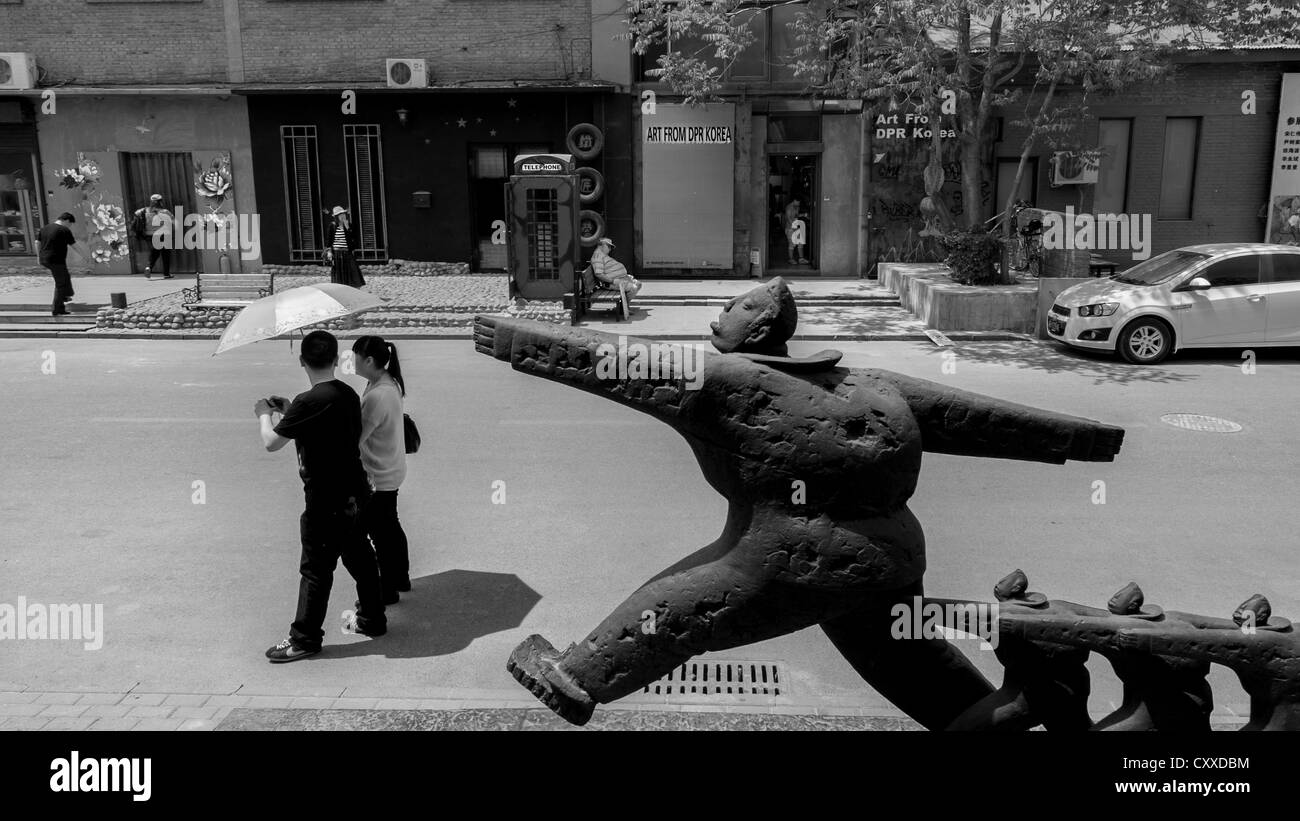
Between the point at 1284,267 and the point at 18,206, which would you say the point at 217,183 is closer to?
the point at 18,206

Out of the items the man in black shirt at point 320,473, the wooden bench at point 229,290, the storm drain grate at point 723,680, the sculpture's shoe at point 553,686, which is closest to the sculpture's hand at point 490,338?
the sculpture's shoe at point 553,686

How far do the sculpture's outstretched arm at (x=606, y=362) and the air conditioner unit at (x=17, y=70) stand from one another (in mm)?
23160

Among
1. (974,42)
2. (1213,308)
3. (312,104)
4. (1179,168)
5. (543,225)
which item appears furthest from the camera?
(1179,168)

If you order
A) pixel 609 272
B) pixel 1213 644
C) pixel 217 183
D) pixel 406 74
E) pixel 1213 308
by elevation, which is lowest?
pixel 1213 308

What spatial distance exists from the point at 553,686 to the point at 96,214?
23170 mm

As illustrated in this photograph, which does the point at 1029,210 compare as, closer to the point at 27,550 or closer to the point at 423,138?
the point at 423,138

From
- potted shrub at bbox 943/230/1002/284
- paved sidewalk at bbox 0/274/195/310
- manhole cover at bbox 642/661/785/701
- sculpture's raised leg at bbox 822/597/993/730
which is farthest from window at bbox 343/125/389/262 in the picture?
sculpture's raised leg at bbox 822/597/993/730

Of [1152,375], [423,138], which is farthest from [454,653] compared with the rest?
[423,138]

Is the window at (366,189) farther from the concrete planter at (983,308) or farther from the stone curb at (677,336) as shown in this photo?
the concrete planter at (983,308)

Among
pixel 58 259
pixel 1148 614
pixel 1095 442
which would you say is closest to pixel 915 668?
pixel 1148 614

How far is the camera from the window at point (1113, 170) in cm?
2195

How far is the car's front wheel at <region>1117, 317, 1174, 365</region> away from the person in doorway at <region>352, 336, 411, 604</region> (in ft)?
38.4

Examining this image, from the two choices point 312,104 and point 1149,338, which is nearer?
point 1149,338

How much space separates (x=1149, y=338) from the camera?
14641 millimetres
